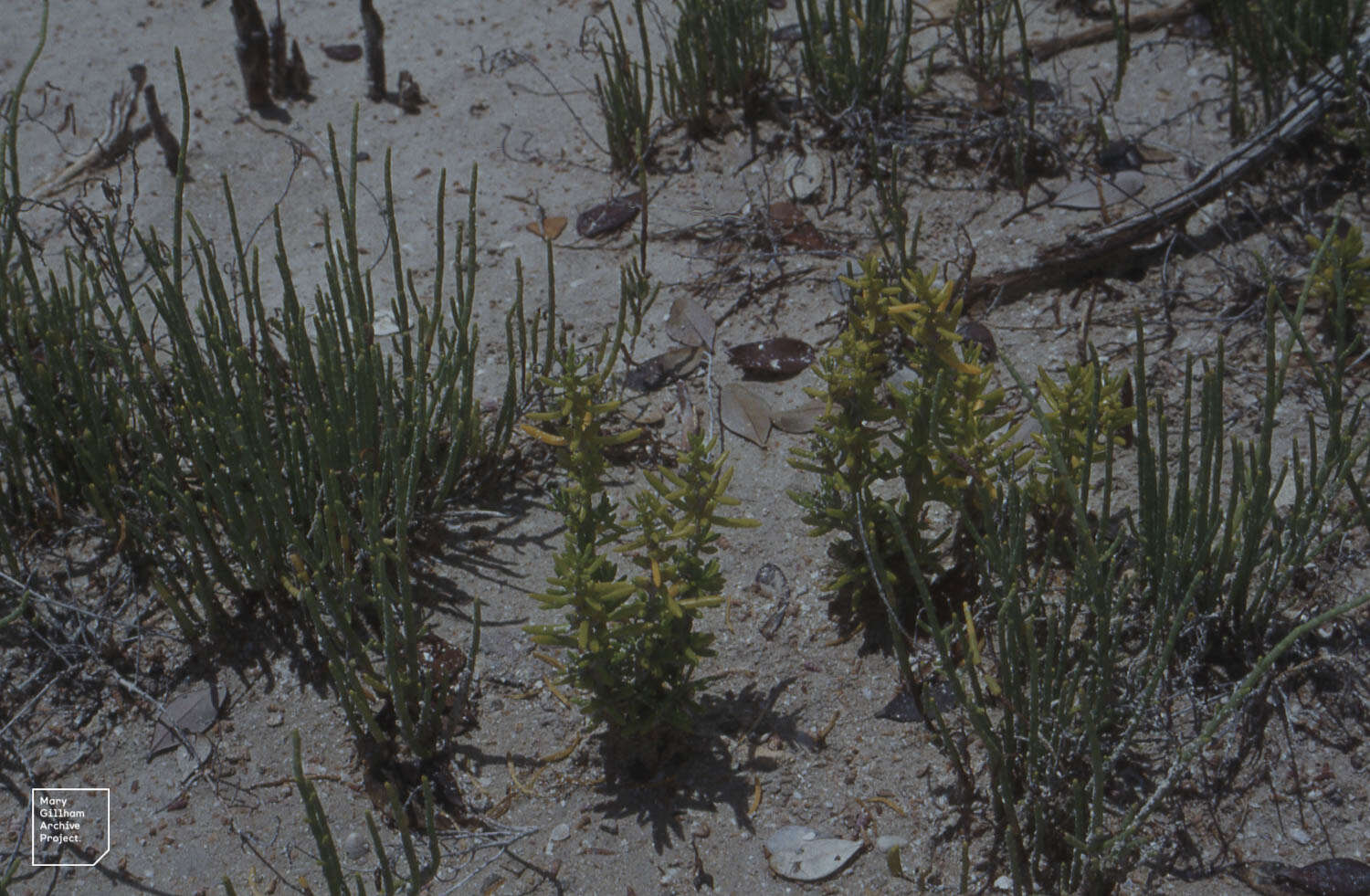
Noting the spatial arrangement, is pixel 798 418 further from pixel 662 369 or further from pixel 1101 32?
pixel 1101 32

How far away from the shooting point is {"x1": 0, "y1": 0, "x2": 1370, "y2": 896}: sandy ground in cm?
151

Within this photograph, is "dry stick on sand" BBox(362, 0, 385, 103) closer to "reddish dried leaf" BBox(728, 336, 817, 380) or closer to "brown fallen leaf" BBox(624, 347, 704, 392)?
"brown fallen leaf" BBox(624, 347, 704, 392)

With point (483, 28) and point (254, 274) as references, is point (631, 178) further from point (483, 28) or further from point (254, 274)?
point (254, 274)

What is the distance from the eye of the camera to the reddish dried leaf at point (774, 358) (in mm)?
2260

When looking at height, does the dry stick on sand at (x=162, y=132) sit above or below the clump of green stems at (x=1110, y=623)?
above

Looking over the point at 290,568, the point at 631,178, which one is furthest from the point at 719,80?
the point at 290,568

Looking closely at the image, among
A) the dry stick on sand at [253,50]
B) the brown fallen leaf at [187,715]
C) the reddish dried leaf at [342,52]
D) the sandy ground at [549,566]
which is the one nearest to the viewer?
the sandy ground at [549,566]

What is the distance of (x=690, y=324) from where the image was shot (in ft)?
7.84

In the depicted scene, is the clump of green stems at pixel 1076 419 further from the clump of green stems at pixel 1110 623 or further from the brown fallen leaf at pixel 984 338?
the brown fallen leaf at pixel 984 338

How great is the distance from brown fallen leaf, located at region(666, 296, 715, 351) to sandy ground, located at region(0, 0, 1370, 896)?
0.12ft

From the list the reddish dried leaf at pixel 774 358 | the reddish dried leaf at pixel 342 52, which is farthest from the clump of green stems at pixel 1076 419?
the reddish dried leaf at pixel 342 52

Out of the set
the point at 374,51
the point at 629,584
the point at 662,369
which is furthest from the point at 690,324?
the point at 374,51

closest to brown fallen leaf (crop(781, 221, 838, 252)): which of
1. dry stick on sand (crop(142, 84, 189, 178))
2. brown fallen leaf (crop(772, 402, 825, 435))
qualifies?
brown fallen leaf (crop(772, 402, 825, 435))

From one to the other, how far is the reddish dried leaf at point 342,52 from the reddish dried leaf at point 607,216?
1.09 m
